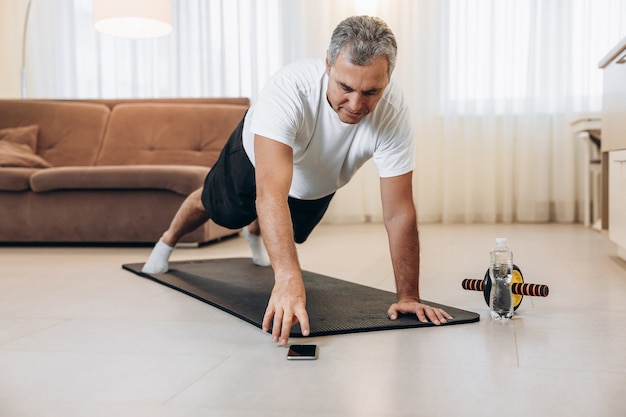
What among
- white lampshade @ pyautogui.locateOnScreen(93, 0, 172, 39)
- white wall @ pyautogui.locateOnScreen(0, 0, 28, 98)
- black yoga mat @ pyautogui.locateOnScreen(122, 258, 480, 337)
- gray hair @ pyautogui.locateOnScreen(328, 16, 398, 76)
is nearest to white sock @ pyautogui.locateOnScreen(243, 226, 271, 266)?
black yoga mat @ pyautogui.locateOnScreen(122, 258, 480, 337)

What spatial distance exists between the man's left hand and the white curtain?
10.9 ft

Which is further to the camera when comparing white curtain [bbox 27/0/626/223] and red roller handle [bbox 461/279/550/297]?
white curtain [bbox 27/0/626/223]

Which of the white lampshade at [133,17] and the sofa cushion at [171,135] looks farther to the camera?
the sofa cushion at [171,135]

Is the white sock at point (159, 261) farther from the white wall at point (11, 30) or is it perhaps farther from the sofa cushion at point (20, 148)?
the white wall at point (11, 30)

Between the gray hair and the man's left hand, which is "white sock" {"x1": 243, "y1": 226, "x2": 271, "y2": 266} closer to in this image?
the man's left hand

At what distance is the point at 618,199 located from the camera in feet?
8.98

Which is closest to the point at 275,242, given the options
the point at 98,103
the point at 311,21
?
the point at 98,103

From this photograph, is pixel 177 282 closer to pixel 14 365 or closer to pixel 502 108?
pixel 14 365

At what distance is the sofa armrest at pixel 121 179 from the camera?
3.60 m

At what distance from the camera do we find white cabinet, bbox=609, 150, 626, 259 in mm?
2645

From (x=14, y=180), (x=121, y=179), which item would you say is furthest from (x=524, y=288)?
(x=14, y=180)

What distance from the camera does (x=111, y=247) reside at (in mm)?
3816

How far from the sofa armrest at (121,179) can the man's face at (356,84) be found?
6.63 feet

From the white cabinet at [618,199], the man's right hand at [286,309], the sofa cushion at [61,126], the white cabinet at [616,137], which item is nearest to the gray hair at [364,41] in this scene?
the man's right hand at [286,309]
